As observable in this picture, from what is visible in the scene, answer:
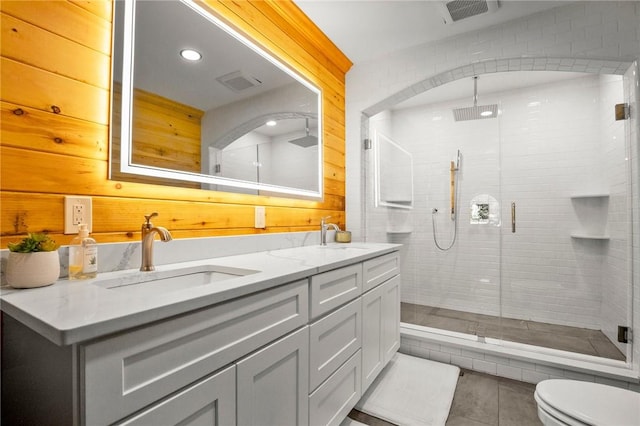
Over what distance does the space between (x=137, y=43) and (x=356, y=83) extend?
197 cm

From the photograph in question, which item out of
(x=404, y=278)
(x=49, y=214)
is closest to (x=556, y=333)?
(x=404, y=278)

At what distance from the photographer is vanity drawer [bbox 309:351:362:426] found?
1.26m

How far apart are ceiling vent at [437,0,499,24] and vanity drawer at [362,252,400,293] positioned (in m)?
1.69

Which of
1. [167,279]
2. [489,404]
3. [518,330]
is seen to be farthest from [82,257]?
[518,330]

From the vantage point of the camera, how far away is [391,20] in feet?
7.23

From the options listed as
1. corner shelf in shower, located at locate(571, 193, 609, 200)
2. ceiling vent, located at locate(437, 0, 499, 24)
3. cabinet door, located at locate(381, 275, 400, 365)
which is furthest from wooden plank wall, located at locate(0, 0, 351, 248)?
corner shelf in shower, located at locate(571, 193, 609, 200)

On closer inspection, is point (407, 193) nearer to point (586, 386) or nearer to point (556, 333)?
point (556, 333)

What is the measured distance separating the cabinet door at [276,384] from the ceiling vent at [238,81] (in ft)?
4.32

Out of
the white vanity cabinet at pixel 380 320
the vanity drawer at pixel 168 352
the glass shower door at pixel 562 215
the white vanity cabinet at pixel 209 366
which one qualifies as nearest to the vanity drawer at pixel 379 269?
the white vanity cabinet at pixel 380 320

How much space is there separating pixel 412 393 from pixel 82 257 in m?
1.89

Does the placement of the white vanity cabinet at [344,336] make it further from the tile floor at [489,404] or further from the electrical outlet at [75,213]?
the electrical outlet at [75,213]

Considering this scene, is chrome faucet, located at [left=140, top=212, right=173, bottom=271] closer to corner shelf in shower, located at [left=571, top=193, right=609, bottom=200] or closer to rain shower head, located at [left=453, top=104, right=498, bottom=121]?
rain shower head, located at [left=453, top=104, right=498, bottom=121]

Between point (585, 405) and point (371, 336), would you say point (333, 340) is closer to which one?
point (371, 336)

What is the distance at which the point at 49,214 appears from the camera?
1004mm
